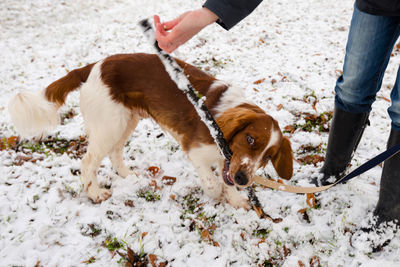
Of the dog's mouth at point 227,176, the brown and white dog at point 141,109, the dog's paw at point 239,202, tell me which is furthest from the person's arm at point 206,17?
the dog's paw at point 239,202

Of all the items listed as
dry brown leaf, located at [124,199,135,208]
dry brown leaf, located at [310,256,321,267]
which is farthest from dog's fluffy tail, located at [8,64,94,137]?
dry brown leaf, located at [310,256,321,267]

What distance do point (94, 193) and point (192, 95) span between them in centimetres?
148

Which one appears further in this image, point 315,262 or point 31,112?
point 31,112

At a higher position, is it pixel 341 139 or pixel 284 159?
pixel 341 139

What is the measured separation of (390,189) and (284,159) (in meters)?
0.80

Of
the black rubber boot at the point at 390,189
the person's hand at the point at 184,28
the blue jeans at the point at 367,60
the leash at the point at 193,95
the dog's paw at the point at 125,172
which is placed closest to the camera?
the person's hand at the point at 184,28

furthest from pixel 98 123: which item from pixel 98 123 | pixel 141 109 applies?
pixel 141 109

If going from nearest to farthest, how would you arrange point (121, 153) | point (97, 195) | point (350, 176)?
point (350, 176)
point (97, 195)
point (121, 153)

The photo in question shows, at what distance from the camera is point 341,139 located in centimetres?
240

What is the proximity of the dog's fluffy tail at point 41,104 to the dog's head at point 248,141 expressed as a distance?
1.43 m

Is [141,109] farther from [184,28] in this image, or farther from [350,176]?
[350,176]

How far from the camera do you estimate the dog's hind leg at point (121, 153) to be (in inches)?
114

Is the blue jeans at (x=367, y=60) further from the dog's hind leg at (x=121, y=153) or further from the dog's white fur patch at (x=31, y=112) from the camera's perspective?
the dog's white fur patch at (x=31, y=112)

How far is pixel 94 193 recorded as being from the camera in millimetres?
2695
